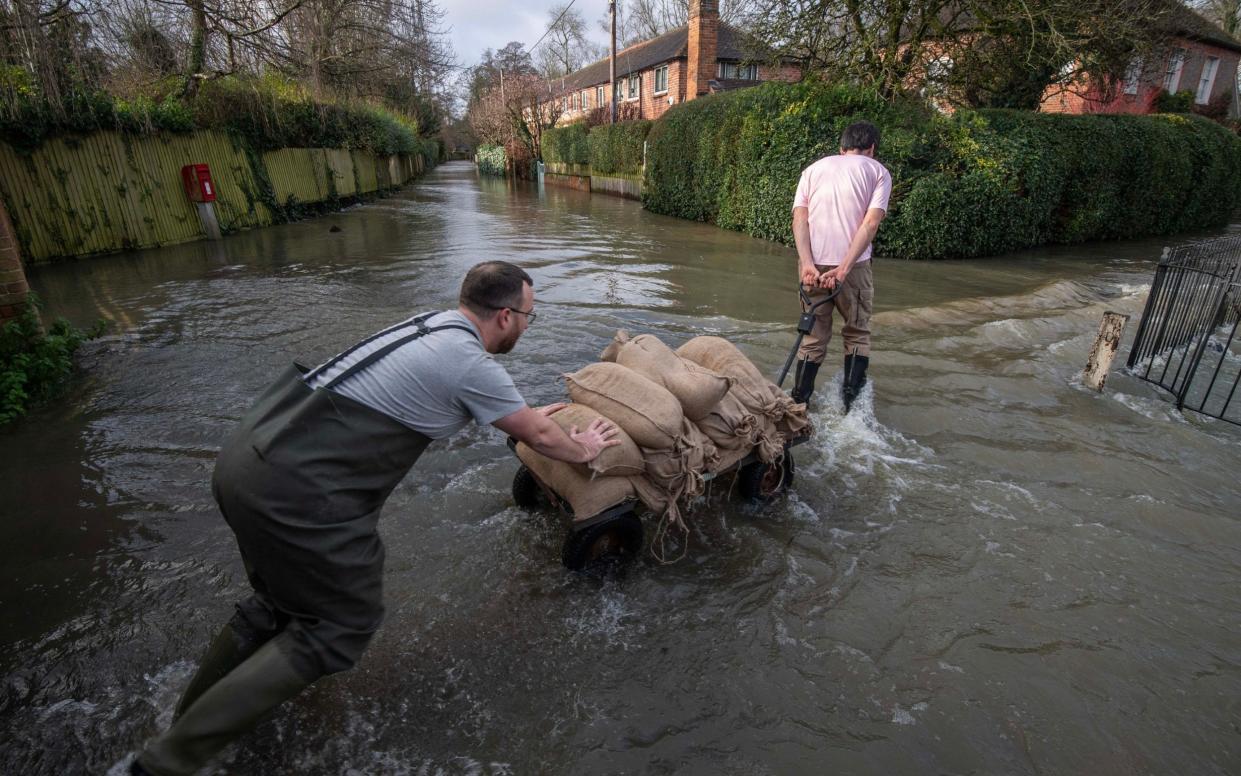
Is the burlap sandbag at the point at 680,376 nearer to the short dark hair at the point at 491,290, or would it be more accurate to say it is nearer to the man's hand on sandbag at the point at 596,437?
the man's hand on sandbag at the point at 596,437

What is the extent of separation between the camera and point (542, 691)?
8.47 feet

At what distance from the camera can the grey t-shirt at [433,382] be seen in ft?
6.89

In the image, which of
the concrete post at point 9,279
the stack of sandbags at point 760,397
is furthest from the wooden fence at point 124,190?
the stack of sandbags at point 760,397

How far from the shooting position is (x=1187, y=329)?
6.75 m

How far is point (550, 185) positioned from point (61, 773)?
36734 millimetres

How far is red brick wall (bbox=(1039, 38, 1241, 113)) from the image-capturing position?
2416cm

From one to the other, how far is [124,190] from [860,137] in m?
13.9

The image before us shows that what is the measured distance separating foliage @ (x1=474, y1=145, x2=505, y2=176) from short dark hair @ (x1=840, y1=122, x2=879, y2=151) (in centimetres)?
4470

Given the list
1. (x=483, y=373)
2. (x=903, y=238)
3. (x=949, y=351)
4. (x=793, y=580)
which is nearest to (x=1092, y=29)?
(x=903, y=238)

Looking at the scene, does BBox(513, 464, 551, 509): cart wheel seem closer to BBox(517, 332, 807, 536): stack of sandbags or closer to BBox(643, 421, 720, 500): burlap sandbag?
BBox(517, 332, 807, 536): stack of sandbags

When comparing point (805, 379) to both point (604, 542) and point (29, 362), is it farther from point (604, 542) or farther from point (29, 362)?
point (29, 362)

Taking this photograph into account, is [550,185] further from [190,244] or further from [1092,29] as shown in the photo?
[1092,29]

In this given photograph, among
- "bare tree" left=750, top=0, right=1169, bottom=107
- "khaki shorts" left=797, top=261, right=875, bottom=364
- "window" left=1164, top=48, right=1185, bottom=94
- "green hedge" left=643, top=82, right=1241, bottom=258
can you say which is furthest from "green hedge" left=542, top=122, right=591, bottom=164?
"khaki shorts" left=797, top=261, right=875, bottom=364

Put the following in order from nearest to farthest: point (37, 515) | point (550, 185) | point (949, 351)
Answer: point (37, 515) → point (949, 351) → point (550, 185)
